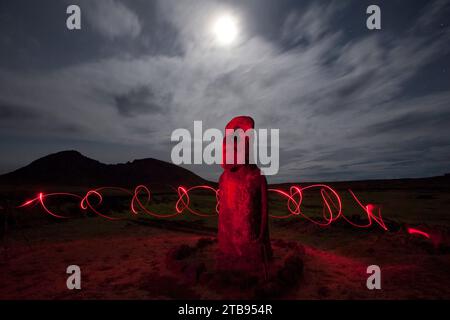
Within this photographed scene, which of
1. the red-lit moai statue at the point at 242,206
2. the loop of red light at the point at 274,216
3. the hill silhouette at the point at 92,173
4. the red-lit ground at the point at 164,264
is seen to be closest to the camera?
the red-lit ground at the point at 164,264

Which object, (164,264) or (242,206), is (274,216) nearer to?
(164,264)

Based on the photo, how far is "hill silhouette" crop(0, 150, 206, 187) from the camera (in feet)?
327

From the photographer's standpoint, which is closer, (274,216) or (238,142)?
(238,142)

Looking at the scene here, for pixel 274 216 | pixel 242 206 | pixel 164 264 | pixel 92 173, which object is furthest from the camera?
pixel 92 173

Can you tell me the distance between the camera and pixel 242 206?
7.39m

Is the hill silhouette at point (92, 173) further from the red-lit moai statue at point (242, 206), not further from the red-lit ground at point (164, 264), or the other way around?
the red-lit moai statue at point (242, 206)

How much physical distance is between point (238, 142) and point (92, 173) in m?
121

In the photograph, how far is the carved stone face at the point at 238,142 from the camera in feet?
24.7

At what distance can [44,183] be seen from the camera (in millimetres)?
93688

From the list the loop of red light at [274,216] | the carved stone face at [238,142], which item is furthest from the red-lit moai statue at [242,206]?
the loop of red light at [274,216]

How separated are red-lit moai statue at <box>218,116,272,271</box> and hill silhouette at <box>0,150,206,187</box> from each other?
340 ft

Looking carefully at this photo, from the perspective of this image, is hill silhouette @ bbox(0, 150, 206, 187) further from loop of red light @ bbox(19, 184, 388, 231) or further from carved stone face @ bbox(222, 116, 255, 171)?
carved stone face @ bbox(222, 116, 255, 171)

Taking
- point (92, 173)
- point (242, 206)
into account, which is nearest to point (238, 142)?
point (242, 206)
